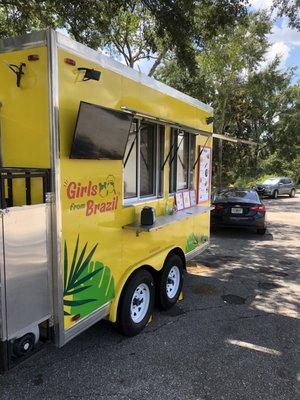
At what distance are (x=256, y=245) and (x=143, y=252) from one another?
599 centimetres

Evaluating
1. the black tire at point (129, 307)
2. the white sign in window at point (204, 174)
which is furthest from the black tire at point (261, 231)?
the black tire at point (129, 307)

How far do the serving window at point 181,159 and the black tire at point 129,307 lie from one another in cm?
141

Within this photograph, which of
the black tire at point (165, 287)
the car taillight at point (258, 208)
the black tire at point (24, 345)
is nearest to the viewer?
the black tire at point (24, 345)

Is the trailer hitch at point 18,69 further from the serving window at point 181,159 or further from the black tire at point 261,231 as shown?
the black tire at point 261,231

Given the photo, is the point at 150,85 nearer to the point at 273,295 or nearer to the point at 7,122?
the point at 7,122

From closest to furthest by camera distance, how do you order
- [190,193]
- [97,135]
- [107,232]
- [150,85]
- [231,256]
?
[97,135], [107,232], [150,85], [190,193], [231,256]

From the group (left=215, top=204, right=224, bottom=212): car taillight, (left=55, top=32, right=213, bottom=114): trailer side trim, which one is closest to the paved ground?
(left=55, top=32, right=213, bottom=114): trailer side trim

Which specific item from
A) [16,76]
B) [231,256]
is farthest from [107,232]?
[231,256]

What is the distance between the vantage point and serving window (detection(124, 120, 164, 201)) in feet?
13.6

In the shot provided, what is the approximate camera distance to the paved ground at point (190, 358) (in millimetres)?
3227

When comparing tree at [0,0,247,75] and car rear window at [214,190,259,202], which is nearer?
tree at [0,0,247,75]

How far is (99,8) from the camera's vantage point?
859 cm

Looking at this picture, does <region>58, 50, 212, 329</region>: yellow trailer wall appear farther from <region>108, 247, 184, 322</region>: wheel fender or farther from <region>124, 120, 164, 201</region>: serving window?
<region>124, 120, 164, 201</region>: serving window

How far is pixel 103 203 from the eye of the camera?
3.52 meters
